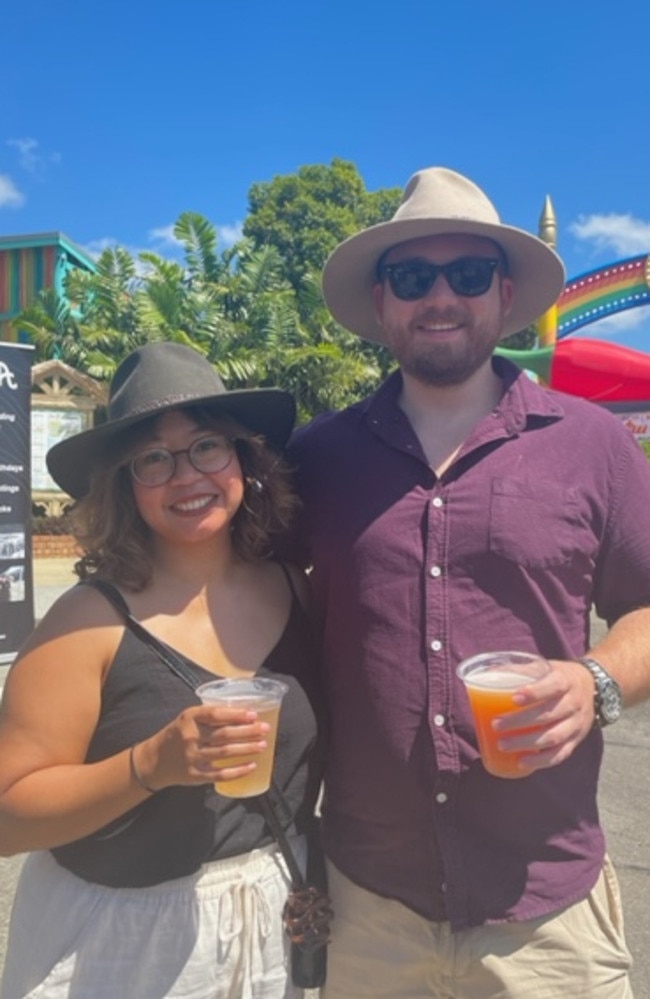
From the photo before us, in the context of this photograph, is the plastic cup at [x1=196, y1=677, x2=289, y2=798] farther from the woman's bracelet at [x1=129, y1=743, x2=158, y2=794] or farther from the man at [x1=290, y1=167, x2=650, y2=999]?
the man at [x1=290, y1=167, x2=650, y2=999]

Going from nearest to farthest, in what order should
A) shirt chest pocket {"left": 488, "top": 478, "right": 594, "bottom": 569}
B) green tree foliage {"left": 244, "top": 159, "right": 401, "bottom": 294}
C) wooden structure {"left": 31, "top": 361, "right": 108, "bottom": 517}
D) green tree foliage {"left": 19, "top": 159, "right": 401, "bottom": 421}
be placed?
shirt chest pocket {"left": 488, "top": 478, "right": 594, "bottom": 569}
wooden structure {"left": 31, "top": 361, "right": 108, "bottom": 517}
green tree foliage {"left": 19, "top": 159, "right": 401, "bottom": 421}
green tree foliage {"left": 244, "top": 159, "right": 401, "bottom": 294}

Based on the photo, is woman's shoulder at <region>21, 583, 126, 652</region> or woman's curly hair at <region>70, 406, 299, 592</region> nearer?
woman's shoulder at <region>21, 583, 126, 652</region>

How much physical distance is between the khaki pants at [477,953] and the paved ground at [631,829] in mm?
1335

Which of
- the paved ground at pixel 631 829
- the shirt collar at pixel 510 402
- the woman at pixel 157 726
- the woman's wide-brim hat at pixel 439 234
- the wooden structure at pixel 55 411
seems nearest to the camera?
the woman at pixel 157 726

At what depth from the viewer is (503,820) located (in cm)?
194

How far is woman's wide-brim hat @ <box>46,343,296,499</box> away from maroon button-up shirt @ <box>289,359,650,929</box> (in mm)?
284

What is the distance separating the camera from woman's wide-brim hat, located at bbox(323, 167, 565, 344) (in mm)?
2244

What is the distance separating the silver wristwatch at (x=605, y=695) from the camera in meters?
1.82

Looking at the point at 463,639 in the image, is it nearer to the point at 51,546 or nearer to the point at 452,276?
the point at 452,276

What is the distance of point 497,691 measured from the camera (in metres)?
1.64

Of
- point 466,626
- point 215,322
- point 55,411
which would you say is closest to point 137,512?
point 466,626

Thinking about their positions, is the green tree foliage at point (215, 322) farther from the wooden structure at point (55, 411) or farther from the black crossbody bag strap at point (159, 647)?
the black crossbody bag strap at point (159, 647)

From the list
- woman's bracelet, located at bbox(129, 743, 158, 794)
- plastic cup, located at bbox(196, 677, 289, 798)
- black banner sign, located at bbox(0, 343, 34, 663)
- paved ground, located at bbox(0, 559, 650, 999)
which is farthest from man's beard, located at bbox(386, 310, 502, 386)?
black banner sign, located at bbox(0, 343, 34, 663)

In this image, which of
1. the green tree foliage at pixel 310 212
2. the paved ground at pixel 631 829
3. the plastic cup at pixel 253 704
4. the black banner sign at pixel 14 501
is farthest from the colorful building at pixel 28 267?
the plastic cup at pixel 253 704
